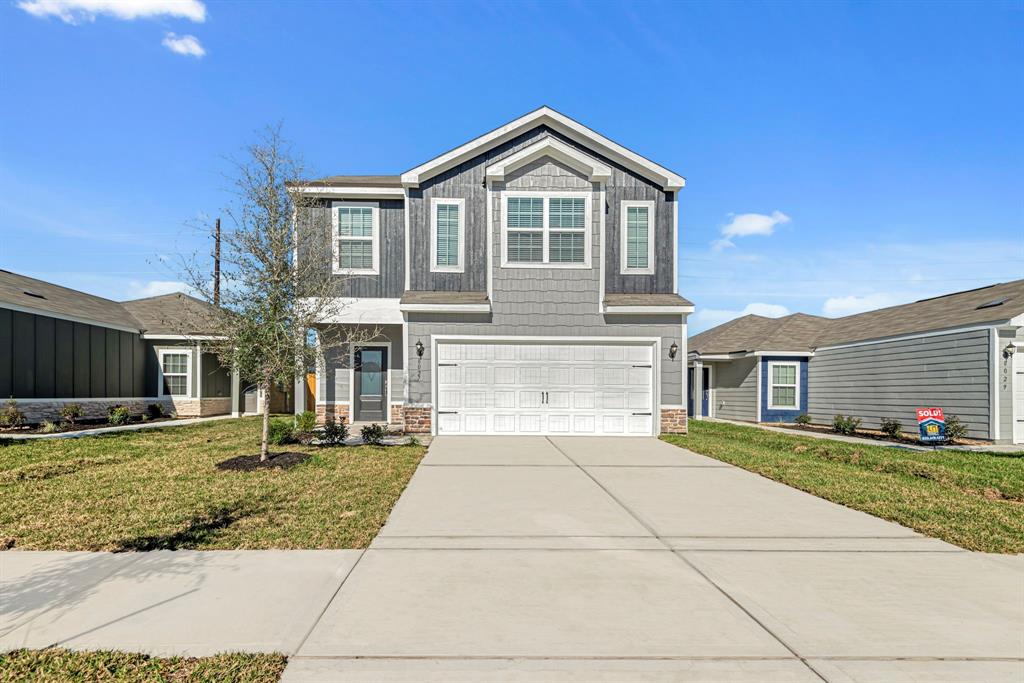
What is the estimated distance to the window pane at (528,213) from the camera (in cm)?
1459

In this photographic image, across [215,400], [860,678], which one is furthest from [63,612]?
[215,400]

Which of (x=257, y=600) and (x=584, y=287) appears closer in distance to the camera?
(x=257, y=600)

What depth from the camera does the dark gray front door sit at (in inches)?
642

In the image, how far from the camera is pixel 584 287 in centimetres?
1449

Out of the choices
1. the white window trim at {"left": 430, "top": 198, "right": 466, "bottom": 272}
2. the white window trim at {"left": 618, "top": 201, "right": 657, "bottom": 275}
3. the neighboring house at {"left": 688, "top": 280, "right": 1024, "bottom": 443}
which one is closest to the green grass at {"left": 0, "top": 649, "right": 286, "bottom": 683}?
the white window trim at {"left": 430, "top": 198, "right": 466, "bottom": 272}

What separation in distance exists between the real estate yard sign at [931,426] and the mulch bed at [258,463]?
46.7 feet

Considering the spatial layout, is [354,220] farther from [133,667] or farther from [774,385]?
[774,385]

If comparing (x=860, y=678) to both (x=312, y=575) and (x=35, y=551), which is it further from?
(x=35, y=551)

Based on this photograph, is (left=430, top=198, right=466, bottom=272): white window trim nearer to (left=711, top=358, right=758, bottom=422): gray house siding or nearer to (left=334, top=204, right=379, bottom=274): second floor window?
(left=334, top=204, right=379, bottom=274): second floor window

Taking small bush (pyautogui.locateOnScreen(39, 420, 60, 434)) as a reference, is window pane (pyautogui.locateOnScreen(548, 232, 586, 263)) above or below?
above

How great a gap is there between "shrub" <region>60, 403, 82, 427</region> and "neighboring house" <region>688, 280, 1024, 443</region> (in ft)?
71.7

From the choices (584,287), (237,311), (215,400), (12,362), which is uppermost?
(584,287)

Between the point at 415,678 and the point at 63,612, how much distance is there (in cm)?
263

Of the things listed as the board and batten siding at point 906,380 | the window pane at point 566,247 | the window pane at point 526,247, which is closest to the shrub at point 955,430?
the board and batten siding at point 906,380
